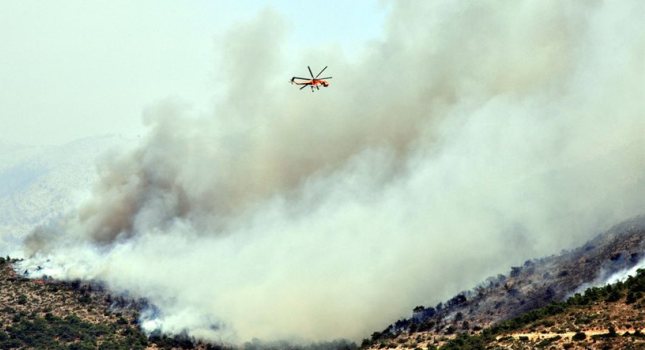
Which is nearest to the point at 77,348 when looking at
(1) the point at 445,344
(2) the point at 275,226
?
(2) the point at 275,226

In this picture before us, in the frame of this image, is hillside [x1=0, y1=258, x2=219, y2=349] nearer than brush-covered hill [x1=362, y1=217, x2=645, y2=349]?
No

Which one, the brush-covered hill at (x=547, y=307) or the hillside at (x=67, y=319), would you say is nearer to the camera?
the brush-covered hill at (x=547, y=307)

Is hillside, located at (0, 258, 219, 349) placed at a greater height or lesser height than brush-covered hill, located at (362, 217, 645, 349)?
greater

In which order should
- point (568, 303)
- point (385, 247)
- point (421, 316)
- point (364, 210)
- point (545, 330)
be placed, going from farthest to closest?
point (364, 210), point (385, 247), point (421, 316), point (568, 303), point (545, 330)

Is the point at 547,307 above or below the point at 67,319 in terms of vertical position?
below

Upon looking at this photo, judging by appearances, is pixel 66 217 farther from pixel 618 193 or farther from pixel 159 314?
pixel 618 193

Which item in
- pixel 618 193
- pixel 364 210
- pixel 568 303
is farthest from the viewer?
pixel 364 210

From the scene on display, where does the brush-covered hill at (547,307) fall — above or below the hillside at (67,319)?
below

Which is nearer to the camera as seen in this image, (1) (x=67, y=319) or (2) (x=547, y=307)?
(2) (x=547, y=307)
